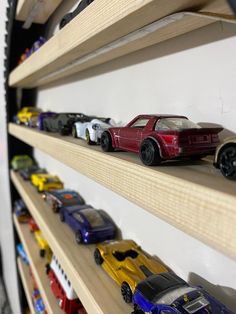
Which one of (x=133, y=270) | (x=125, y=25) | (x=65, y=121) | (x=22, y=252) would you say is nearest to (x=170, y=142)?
(x=125, y=25)

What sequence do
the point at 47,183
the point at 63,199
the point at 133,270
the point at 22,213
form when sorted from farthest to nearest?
the point at 22,213 < the point at 47,183 < the point at 63,199 < the point at 133,270

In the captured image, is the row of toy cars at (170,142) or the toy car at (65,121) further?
the toy car at (65,121)

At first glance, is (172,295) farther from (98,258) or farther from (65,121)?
(65,121)

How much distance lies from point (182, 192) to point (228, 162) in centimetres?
8

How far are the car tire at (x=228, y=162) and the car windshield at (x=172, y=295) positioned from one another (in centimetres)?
27

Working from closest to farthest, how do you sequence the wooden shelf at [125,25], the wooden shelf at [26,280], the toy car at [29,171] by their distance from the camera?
the wooden shelf at [125,25] < the wooden shelf at [26,280] < the toy car at [29,171]

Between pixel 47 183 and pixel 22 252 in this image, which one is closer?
pixel 47 183

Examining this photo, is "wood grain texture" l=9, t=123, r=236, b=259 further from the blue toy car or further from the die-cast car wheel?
the blue toy car

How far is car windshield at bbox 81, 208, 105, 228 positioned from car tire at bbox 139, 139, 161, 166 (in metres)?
0.51

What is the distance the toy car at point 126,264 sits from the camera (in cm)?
68

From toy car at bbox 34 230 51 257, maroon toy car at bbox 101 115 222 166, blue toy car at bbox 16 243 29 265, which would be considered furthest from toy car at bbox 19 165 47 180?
maroon toy car at bbox 101 115 222 166

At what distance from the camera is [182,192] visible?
373 mm

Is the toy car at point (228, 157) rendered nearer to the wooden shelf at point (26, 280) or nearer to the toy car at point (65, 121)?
the toy car at point (65, 121)

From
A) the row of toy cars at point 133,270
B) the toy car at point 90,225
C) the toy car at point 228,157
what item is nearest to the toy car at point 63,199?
the row of toy cars at point 133,270
